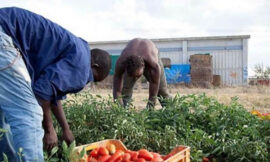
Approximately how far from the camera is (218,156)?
3.27 meters

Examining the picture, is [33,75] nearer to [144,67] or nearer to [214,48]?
[144,67]

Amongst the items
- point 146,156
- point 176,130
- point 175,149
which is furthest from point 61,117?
point 176,130

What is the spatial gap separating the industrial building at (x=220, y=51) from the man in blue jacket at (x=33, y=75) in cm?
1988

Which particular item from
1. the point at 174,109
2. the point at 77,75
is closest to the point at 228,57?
the point at 174,109

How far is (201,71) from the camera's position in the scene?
18.7m

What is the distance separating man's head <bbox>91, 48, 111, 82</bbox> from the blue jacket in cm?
20

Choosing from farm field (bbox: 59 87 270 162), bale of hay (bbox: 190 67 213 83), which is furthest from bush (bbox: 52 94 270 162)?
bale of hay (bbox: 190 67 213 83)

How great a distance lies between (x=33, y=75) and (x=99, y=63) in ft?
1.70

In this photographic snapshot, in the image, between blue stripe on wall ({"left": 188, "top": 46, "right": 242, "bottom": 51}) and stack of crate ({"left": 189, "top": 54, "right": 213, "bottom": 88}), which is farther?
blue stripe on wall ({"left": 188, "top": 46, "right": 242, "bottom": 51})

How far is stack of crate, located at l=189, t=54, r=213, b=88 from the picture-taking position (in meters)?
18.6

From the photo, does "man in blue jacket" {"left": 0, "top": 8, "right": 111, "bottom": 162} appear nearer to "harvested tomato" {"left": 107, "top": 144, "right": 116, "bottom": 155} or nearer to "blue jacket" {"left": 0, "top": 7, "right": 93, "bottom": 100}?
"blue jacket" {"left": 0, "top": 7, "right": 93, "bottom": 100}

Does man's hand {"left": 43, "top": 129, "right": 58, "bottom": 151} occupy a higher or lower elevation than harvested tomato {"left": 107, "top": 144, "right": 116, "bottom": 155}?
higher

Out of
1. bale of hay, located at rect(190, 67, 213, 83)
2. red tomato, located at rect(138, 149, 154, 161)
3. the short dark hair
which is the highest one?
the short dark hair

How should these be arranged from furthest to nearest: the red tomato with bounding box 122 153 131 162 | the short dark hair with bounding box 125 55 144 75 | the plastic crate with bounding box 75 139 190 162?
the short dark hair with bounding box 125 55 144 75 → the red tomato with bounding box 122 153 131 162 → the plastic crate with bounding box 75 139 190 162
